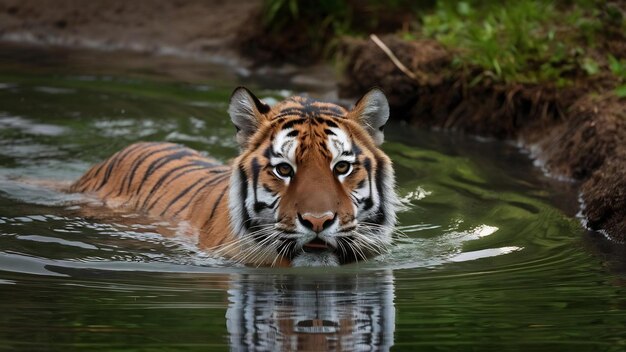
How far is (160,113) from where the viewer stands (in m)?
8.22

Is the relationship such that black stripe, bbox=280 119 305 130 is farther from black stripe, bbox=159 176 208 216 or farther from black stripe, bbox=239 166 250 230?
black stripe, bbox=159 176 208 216

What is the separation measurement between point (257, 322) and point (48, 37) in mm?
8728

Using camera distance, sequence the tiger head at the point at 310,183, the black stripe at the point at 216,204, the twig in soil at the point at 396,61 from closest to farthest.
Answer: the tiger head at the point at 310,183 < the black stripe at the point at 216,204 < the twig in soil at the point at 396,61

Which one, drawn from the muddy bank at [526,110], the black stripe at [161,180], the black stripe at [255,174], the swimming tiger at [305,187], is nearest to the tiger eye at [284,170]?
the swimming tiger at [305,187]

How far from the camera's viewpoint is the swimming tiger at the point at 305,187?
4.23 m

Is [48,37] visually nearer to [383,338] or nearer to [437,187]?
[437,187]

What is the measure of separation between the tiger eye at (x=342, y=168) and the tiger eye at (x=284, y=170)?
0.17 meters

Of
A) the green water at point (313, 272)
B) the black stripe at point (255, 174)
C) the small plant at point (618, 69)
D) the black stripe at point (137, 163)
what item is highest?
the small plant at point (618, 69)

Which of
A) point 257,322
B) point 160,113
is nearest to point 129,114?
point 160,113

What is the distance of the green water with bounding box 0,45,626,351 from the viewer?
3498 millimetres

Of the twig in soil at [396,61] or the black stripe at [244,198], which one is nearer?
the black stripe at [244,198]

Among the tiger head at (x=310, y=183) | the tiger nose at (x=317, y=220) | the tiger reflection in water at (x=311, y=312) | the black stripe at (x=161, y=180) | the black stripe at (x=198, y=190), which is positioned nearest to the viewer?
the tiger reflection in water at (x=311, y=312)

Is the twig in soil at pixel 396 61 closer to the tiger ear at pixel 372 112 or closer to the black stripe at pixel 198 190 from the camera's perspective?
the black stripe at pixel 198 190

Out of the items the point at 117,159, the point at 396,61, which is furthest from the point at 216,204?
the point at 396,61
